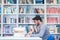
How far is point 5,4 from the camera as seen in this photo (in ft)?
16.8

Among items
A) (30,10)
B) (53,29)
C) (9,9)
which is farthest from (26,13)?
(53,29)

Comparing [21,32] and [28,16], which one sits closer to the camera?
[21,32]

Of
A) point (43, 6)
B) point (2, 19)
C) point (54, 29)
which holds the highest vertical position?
point (43, 6)

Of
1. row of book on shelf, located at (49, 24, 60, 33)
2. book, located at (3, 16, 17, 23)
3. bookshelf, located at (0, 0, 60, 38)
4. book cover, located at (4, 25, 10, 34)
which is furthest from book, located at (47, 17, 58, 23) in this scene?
book cover, located at (4, 25, 10, 34)

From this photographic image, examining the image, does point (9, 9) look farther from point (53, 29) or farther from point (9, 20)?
point (53, 29)

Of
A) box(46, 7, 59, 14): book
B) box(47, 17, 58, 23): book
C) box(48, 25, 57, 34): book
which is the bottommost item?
box(48, 25, 57, 34): book

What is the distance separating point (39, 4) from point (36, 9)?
0.17 meters

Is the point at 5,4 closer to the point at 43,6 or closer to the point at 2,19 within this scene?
the point at 2,19

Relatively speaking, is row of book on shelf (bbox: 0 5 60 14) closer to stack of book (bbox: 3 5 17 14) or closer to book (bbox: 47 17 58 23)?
stack of book (bbox: 3 5 17 14)

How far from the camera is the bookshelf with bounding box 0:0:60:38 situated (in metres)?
5.10

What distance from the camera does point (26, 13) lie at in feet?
16.8

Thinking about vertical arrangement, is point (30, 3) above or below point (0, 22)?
above

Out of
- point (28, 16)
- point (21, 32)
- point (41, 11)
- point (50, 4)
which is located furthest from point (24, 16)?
point (21, 32)

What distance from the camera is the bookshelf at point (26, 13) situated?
16.7ft
